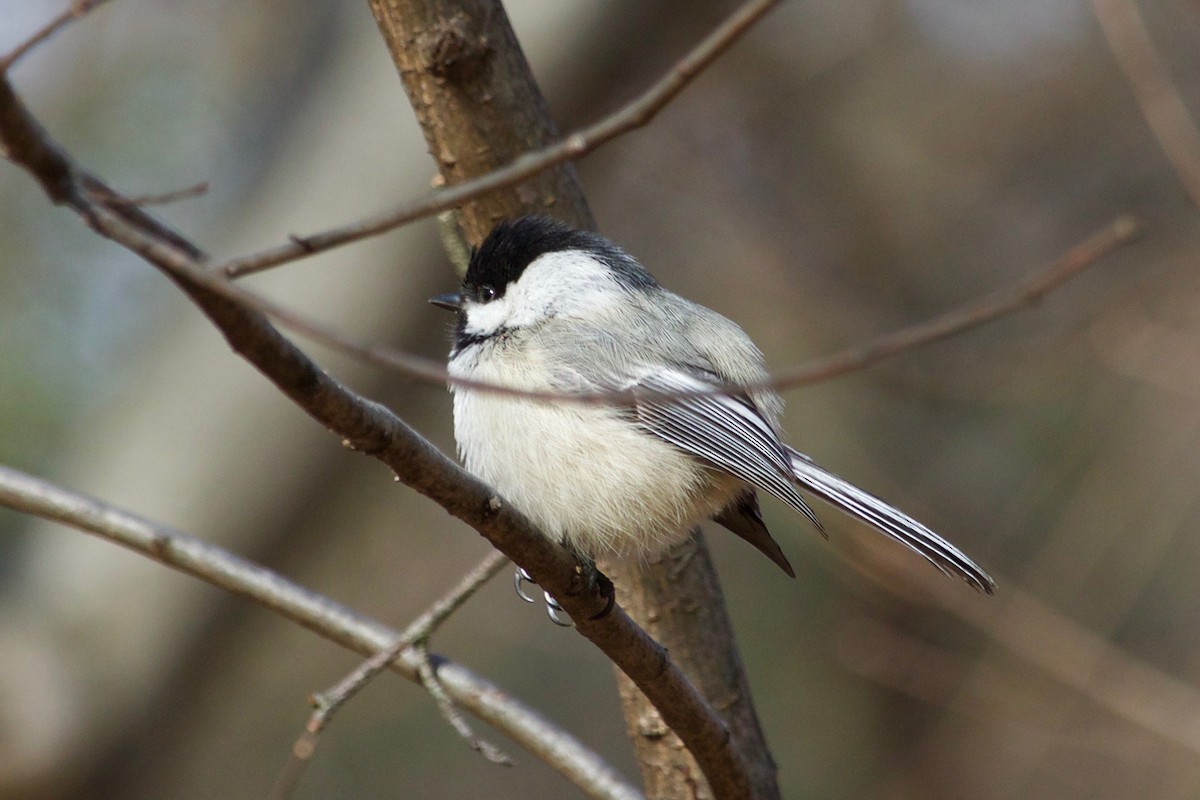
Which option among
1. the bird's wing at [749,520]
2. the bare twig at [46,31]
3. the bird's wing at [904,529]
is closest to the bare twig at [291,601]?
the bird's wing at [749,520]

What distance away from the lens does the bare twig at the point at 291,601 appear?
179cm

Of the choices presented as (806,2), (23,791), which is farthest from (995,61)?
(23,791)

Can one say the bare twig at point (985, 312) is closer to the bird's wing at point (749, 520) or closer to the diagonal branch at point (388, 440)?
the diagonal branch at point (388, 440)

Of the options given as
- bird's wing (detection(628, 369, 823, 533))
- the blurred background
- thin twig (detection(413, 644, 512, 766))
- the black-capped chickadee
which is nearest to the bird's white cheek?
the black-capped chickadee

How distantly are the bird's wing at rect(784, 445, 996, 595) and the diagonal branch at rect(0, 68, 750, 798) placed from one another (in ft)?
1.39

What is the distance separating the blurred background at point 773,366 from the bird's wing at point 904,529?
152cm

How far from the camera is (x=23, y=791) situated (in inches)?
133

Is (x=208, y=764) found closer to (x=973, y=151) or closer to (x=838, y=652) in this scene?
(x=838, y=652)

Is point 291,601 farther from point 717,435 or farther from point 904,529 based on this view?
point 904,529

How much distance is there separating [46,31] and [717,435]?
51.6 inches

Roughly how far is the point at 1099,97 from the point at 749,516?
11.7ft

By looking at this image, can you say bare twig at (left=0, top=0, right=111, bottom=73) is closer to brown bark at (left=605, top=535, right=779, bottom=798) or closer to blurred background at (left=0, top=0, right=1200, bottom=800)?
brown bark at (left=605, top=535, right=779, bottom=798)

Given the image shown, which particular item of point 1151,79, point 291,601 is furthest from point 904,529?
point 291,601

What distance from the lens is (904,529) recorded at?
1827mm
